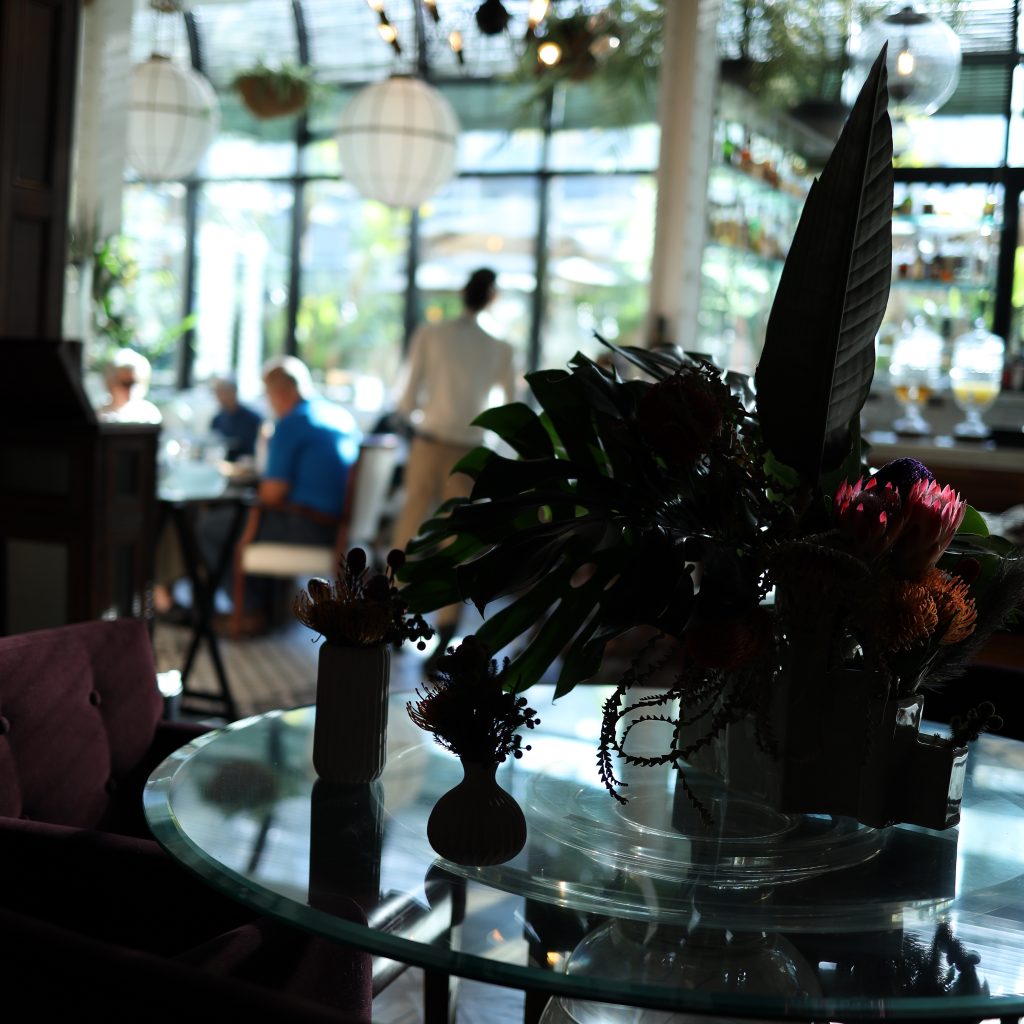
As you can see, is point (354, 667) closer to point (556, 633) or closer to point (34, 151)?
point (556, 633)

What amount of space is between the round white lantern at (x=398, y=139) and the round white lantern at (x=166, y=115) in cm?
98

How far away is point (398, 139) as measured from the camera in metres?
6.36

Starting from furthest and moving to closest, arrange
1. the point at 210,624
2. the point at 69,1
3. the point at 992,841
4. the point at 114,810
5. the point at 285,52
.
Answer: the point at 285,52 < the point at 210,624 < the point at 69,1 < the point at 114,810 < the point at 992,841

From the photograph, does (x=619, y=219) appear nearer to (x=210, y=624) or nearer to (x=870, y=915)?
(x=210, y=624)

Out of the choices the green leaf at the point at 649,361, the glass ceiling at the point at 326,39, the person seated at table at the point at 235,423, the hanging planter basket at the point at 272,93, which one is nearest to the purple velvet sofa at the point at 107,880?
the green leaf at the point at 649,361

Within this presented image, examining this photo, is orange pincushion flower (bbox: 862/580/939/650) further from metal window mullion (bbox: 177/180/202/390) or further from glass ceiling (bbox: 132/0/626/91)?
metal window mullion (bbox: 177/180/202/390)

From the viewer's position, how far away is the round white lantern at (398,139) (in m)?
6.33

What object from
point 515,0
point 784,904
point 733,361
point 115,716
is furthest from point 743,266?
point 784,904

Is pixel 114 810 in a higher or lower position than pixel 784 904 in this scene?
lower

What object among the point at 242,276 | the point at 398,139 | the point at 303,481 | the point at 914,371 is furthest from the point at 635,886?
the point at 242,276

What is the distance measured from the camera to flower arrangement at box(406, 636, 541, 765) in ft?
4.20

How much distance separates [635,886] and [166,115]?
656 cm

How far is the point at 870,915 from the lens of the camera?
1.22m

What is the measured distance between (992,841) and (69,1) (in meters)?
3.73
